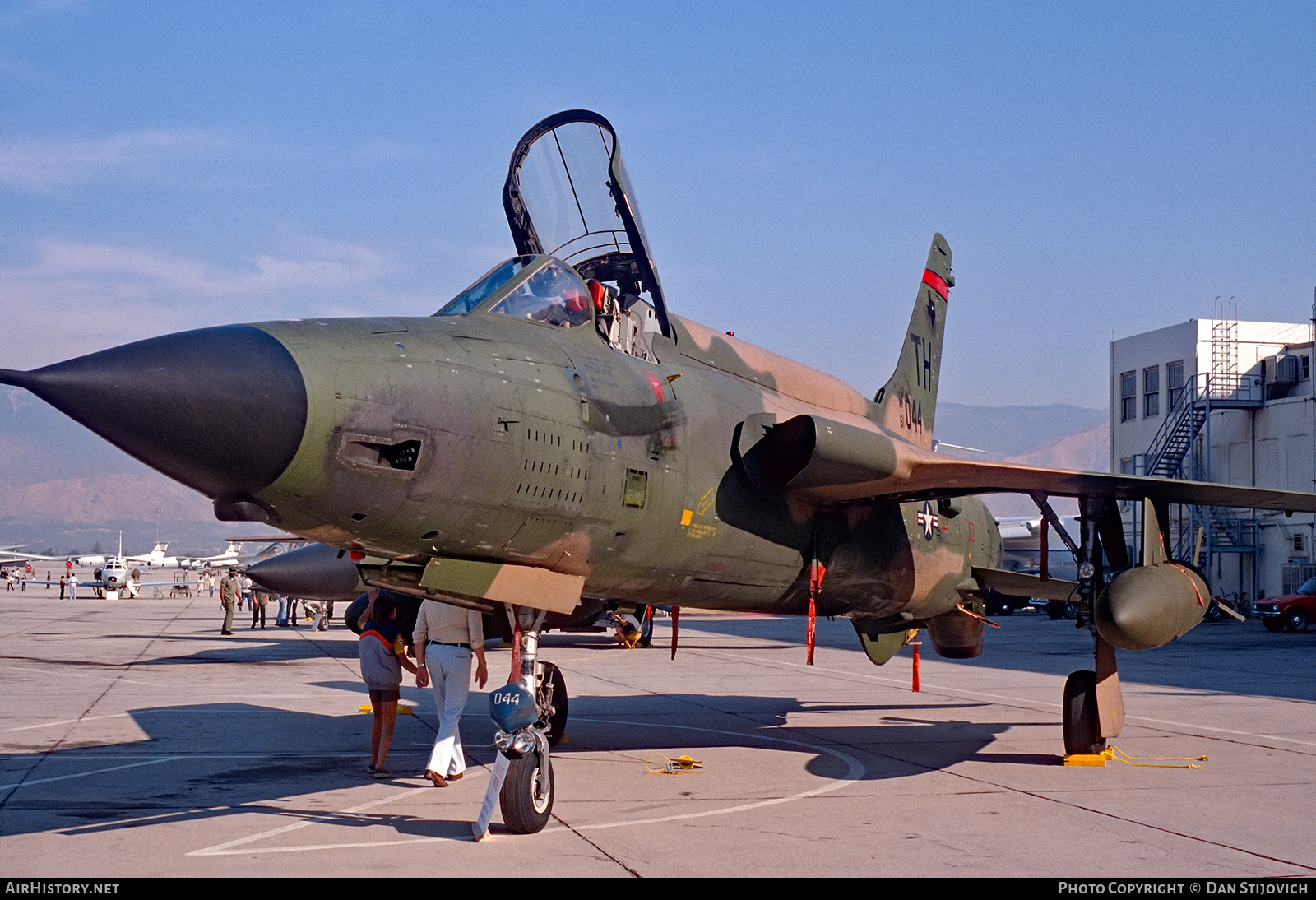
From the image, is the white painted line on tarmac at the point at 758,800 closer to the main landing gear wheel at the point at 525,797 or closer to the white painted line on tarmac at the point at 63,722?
the main landing gear wheel at the point at 525,797

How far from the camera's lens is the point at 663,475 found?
27.0 ft

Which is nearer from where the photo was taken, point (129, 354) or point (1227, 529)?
point (129, 354)

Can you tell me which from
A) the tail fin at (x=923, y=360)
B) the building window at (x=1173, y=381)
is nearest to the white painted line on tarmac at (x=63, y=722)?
the tail fin at (x=923, y=360)

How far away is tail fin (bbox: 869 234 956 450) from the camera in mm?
14125

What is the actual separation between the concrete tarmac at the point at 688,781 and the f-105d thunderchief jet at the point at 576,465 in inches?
36.1

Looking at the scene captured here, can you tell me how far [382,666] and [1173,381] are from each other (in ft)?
147

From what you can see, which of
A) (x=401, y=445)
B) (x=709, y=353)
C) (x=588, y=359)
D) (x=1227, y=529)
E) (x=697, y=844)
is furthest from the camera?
(x=1227, y=529)

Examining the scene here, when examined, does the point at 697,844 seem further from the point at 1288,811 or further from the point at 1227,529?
the point at 1227,529

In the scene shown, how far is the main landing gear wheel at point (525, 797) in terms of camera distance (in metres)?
7.04

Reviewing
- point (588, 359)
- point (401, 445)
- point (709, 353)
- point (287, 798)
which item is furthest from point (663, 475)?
point (287, 798)

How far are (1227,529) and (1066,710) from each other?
38.6 metres

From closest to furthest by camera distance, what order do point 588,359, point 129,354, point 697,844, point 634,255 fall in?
point 129,354 → point 697,844 → point 588,359 → point 634,255

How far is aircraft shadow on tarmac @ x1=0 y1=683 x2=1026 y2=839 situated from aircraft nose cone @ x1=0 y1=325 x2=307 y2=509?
110 inches

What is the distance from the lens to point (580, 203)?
9188 mm
